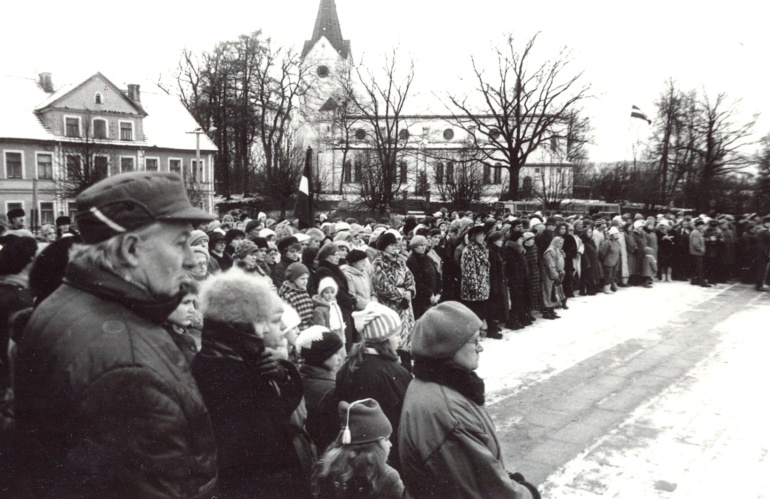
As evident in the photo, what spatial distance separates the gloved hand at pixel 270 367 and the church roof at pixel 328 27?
7001cm

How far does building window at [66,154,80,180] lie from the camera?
2645 cm

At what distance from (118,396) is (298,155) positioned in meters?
37.5

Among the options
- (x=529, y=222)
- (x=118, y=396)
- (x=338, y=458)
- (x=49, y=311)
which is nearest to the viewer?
(x=118, y=396)

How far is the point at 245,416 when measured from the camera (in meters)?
2.45

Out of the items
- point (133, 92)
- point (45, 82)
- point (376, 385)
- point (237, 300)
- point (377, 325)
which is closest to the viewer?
point (237, 300)

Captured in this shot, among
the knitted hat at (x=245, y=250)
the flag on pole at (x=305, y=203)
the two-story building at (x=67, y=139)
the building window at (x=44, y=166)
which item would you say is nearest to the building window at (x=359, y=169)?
the two-story building at (x=67, y=139)

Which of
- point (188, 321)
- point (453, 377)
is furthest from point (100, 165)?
point (453, 377)

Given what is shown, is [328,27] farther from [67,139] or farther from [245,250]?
[245,250]

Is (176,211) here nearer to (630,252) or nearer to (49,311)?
(49,311)

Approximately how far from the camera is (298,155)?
3812cm

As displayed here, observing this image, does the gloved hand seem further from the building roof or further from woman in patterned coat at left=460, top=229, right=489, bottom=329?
the building roof

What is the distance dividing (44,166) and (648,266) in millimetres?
32161

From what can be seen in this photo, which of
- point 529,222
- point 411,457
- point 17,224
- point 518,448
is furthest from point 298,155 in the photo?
point 411,457

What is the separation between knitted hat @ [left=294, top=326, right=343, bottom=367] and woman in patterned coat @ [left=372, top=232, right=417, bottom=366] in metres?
4.19
